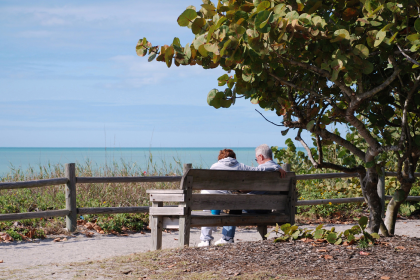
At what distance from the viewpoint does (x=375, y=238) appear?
16.0 ft

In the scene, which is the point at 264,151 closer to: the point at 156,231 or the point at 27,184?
the point at 156,231

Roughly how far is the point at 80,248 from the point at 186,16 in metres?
4.23

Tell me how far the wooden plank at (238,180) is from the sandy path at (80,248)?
1.68 meters

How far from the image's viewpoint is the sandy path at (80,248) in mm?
5617

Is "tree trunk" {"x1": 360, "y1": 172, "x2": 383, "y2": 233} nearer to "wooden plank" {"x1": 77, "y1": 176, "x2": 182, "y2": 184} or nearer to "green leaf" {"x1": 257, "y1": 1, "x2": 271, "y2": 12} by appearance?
"green leaf" {"x1": 257, "y1": 1, "x2": 271, "y2": 12}

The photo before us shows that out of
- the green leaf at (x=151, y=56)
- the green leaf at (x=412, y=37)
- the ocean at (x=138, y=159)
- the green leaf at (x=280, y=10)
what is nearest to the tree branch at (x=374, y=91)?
the green leaf at (x=412, y=37)

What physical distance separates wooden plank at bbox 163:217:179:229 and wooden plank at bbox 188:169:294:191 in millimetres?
567

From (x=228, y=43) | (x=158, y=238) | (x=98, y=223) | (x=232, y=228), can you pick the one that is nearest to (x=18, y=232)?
(x=98, y=223)

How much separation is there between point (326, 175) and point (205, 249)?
5.04 meters

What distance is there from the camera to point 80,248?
6398 millimetres

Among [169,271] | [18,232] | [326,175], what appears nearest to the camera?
[169,271]

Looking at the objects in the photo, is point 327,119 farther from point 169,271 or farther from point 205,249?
point 169,271

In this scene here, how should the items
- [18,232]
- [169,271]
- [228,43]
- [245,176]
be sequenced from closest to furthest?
[228,43] → [169,271] → [245,176] → [18,232]

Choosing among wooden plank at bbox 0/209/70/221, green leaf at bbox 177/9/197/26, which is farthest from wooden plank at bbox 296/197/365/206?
green leaf at bbox 177/9/197/26
